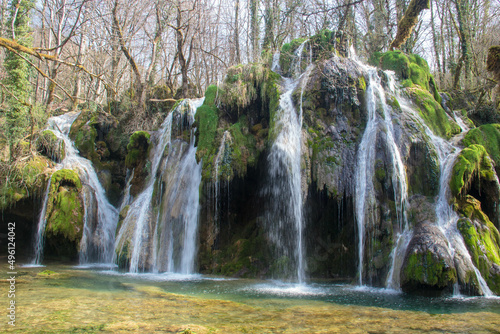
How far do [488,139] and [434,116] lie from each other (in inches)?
60.8

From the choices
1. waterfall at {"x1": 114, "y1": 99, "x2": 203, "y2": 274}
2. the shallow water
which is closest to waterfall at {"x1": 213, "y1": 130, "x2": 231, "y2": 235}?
waterfall at {"x1": 114, "y1": 99, "x2": 203, "y2": 274}

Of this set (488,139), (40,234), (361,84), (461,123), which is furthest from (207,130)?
(461,123)

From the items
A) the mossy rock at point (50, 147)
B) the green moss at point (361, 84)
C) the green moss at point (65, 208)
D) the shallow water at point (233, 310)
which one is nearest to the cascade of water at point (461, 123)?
the green moss at point (361, 84)

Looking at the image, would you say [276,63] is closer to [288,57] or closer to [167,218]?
[288,57]

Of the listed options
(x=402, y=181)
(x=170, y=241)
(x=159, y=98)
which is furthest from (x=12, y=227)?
(x=402, y=181)

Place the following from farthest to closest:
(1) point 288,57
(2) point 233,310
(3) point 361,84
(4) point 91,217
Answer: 1. (1) point 288,57
2. (4) point 91,217
3. (3) point 361,84
4. (2) point 233,310

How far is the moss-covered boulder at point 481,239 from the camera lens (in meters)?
6.83

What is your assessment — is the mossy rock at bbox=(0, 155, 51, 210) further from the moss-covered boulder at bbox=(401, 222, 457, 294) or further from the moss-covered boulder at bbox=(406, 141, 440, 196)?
the moss-covered boulder at bbox=(406, 141, 440, 196)

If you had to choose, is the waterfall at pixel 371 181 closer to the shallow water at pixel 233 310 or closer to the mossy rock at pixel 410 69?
the shallow water at pixel 233 310

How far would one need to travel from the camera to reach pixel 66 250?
11852 millimetres

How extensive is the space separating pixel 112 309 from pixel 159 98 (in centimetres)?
1321

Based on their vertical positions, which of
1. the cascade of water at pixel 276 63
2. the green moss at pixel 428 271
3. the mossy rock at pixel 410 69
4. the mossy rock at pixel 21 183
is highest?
the cascade of water at pixel 276 63

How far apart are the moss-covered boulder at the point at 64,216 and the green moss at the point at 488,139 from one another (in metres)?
12.4

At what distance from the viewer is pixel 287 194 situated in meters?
9.30
